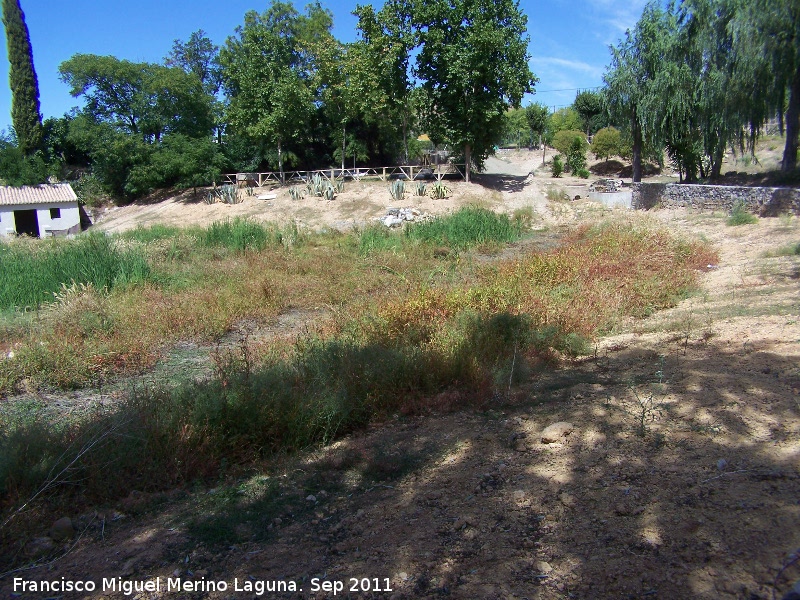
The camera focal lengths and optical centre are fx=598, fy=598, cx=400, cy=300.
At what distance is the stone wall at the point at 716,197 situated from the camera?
711 inches

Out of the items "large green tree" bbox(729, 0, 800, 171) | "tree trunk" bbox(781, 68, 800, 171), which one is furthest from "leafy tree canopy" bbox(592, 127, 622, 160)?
"large green tree" bbox(729, 0, 800, 171)

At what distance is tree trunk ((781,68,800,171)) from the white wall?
1379 inches

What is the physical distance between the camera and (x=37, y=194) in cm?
3419

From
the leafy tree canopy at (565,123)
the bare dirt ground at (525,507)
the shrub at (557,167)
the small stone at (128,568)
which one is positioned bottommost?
the small stone at (128,568)

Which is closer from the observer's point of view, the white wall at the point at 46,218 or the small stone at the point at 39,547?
the small stone at the point at 39,547

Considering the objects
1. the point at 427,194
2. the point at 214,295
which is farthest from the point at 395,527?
the point at 427,194

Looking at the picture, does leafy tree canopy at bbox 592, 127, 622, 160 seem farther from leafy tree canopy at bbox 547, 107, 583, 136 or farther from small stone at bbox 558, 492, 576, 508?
small stone at bbox 558, 492, 576, 508

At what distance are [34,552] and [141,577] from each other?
1.06 m

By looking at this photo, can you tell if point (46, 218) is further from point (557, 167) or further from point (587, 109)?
point (587, 109)

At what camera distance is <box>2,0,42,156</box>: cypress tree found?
35875mm

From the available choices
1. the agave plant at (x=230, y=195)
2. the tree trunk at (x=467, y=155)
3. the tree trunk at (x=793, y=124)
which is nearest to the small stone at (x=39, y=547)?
the tree trunk at (x=793, y=124)

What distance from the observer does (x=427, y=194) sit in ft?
98.8

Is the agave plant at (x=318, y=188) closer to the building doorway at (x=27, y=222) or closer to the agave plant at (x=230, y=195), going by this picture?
the agave plant at (x=230, y=195)

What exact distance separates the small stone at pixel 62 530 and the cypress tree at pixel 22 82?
40.8m
